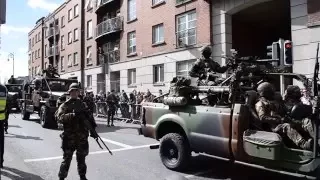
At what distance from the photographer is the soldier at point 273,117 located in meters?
5.13

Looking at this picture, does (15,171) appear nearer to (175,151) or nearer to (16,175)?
(16,175)

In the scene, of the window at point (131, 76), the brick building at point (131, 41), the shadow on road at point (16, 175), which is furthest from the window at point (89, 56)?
the shadow on road at point (16, 175)

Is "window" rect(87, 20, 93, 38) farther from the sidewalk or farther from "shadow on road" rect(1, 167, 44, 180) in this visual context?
"shadow on road" rect(1, 167, 44, 180)

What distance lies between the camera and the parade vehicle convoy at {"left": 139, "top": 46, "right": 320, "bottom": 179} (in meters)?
5.04

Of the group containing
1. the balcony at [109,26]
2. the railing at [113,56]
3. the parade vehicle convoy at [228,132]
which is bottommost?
the parade vehicle convoy at [228,132]

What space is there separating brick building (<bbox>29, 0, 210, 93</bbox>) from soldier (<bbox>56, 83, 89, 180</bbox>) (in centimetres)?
1374

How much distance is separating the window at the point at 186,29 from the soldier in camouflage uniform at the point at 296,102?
1414 cm

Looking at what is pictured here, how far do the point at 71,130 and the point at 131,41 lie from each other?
21.7 m

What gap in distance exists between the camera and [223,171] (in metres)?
7.14

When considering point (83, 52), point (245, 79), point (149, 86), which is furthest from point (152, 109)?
point (83, 52)

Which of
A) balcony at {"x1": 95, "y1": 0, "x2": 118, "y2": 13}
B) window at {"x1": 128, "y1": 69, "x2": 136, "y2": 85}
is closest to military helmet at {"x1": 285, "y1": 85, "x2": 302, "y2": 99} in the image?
window at {"x1": 128, "y1": 69, "x2": 136, "y2": 85}

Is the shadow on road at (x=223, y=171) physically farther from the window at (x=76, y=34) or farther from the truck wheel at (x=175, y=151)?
the window at (x=76, y=34)

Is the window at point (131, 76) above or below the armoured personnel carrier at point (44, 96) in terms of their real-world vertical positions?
above

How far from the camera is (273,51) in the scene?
10133mm
